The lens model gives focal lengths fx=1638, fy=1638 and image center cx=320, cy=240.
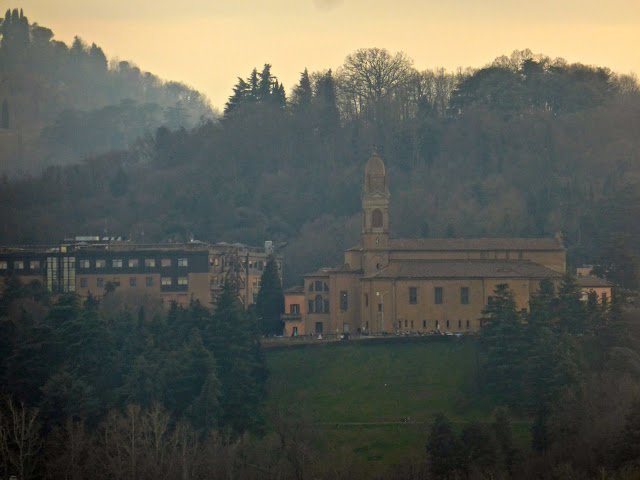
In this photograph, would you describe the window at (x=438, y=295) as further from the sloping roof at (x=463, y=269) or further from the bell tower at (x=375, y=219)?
the bell tower at (x=375, y=219)

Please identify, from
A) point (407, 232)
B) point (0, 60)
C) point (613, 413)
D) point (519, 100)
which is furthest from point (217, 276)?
point (0, 60)

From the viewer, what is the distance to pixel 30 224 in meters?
132

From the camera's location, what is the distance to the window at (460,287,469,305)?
312ft

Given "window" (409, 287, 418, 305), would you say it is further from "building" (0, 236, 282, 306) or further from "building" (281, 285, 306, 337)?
"building" (0, 236, 282, 306)

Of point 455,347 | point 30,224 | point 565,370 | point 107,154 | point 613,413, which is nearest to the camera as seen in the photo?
point 613,413

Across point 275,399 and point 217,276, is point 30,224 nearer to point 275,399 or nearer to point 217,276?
point 217,276

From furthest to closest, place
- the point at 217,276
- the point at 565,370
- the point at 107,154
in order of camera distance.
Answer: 1. the point at 107,154
2. the point at 217,276
3. the point at 565,370

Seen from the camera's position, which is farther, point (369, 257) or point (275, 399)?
point (369, 257)

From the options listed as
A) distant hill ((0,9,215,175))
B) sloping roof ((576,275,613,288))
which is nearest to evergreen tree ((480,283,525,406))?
sloping roof ((576,275,613,288))

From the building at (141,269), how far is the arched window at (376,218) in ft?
48.4

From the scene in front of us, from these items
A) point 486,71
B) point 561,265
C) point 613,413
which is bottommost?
point 613,413

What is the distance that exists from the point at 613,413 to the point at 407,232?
4592 cm

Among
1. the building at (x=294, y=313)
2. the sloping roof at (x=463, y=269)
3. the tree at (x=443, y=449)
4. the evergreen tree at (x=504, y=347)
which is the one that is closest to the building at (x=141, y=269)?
the building at (x=294, y=313)

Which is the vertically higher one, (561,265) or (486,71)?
(486,71)
